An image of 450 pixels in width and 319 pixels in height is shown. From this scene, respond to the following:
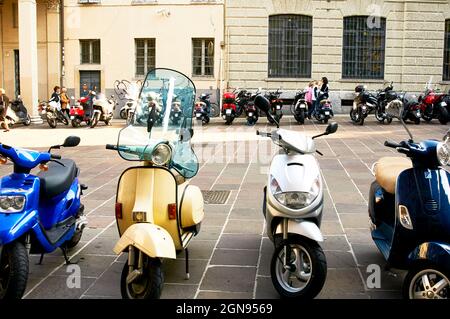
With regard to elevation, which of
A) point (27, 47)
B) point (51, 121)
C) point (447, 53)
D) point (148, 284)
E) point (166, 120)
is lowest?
point (148, 284)

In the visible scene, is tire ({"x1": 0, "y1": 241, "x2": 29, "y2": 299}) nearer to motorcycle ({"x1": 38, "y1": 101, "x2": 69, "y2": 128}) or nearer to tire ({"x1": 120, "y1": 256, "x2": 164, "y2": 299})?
tire ({"x1": 120, "y1": 256, "x2": 164, "y2": 299})

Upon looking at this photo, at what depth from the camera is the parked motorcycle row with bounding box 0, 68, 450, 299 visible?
146 inches

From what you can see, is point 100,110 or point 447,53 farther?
point 447,53

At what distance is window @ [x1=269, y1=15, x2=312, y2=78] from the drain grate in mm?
13859

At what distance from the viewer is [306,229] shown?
12.7 feet

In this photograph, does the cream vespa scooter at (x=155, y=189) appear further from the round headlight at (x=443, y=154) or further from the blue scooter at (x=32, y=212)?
the round headlight at (x=443, y=154)

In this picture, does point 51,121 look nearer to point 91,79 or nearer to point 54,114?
point 54,114

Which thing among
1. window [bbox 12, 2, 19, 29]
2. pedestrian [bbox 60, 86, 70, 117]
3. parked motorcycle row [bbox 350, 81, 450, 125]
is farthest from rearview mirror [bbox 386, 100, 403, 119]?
window [bbox 12, 2, 19, 29]

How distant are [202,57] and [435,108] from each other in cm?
849

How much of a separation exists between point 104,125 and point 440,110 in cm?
1035

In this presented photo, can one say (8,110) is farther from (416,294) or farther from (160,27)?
(416,294)

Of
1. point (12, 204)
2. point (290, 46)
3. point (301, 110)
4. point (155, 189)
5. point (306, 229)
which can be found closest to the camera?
point (306, 229)

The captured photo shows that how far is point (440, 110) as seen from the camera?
56.2ft

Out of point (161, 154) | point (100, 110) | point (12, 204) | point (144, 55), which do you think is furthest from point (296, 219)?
point (144, 55)
